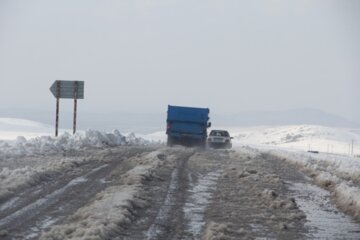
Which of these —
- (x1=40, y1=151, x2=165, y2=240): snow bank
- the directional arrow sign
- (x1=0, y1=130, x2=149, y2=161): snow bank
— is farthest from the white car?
(x1=40, y1=151, x2=165, y2=240): snow bank

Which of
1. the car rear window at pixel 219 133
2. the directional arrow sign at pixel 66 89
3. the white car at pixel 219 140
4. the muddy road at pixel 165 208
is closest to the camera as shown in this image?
the muddy road at pixel 165 208

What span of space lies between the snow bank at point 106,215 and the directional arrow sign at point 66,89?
20.4 metres

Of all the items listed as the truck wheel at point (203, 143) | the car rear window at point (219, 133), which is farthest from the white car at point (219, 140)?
the truck wheel at point (203, 143)

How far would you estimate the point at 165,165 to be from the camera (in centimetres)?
1961

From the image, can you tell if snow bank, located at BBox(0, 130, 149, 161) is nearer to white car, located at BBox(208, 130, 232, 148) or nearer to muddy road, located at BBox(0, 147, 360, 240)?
muddy road, located at BBox(0, 147, 360, 240)

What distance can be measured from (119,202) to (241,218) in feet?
7.09

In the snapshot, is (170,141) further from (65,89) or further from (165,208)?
(165,208)

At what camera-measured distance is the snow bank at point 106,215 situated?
8.39m

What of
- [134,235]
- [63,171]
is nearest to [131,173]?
[63,171]

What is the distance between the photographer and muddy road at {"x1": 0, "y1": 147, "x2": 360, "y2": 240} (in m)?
9.02

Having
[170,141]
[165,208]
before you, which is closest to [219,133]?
[170,141]

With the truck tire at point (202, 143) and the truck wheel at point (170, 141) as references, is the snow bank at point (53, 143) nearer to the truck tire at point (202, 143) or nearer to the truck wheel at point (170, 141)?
the truck wheel at point (170, 141)

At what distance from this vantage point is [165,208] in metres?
11.2

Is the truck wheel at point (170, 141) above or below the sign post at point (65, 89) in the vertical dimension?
below
